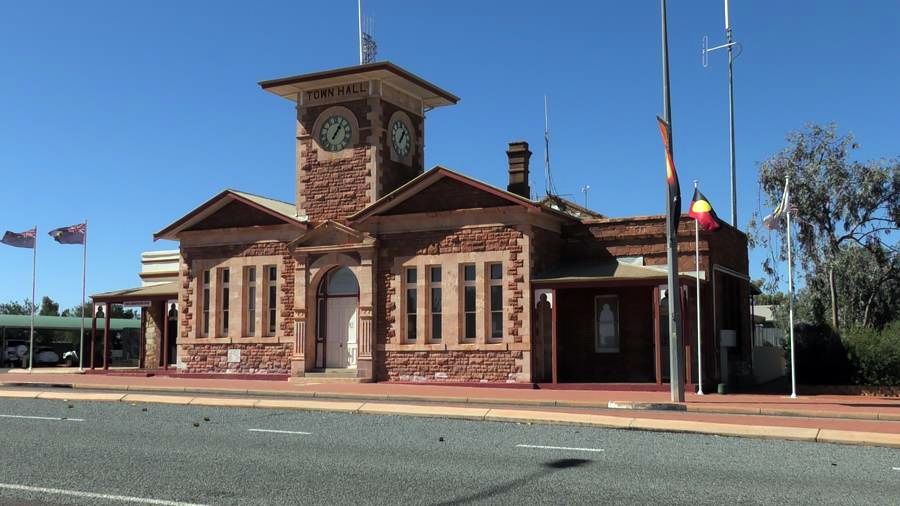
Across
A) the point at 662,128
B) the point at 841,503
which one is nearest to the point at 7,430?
the point at 841,503

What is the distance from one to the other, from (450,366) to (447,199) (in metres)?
4.48

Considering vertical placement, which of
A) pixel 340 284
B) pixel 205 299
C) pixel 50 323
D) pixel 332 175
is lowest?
pixel 50 323

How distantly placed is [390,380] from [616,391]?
254 inches

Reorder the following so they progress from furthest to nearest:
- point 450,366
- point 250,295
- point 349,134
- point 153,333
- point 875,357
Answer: point 153,333 → point 250,295 → point 349,134 → point 450,366 → point 875,357

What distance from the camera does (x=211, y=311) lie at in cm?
2852

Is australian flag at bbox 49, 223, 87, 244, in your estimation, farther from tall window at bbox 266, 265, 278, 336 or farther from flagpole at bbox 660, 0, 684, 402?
flagpole at bbox 660, 0, 684, 402

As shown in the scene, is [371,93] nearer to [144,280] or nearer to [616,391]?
[616,391]

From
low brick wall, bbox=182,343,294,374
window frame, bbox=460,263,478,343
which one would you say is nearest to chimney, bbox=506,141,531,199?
window frame, bbox=460,263,478,343

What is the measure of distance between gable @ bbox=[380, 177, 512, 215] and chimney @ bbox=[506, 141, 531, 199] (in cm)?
292

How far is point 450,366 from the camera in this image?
24781mm

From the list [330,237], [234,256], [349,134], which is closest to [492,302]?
[330,237]

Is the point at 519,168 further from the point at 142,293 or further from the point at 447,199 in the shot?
the point at 142,293

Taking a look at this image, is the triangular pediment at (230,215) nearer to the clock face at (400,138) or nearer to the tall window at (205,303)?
the tall window at (205,303)

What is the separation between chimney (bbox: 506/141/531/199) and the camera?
2741 centimetres
